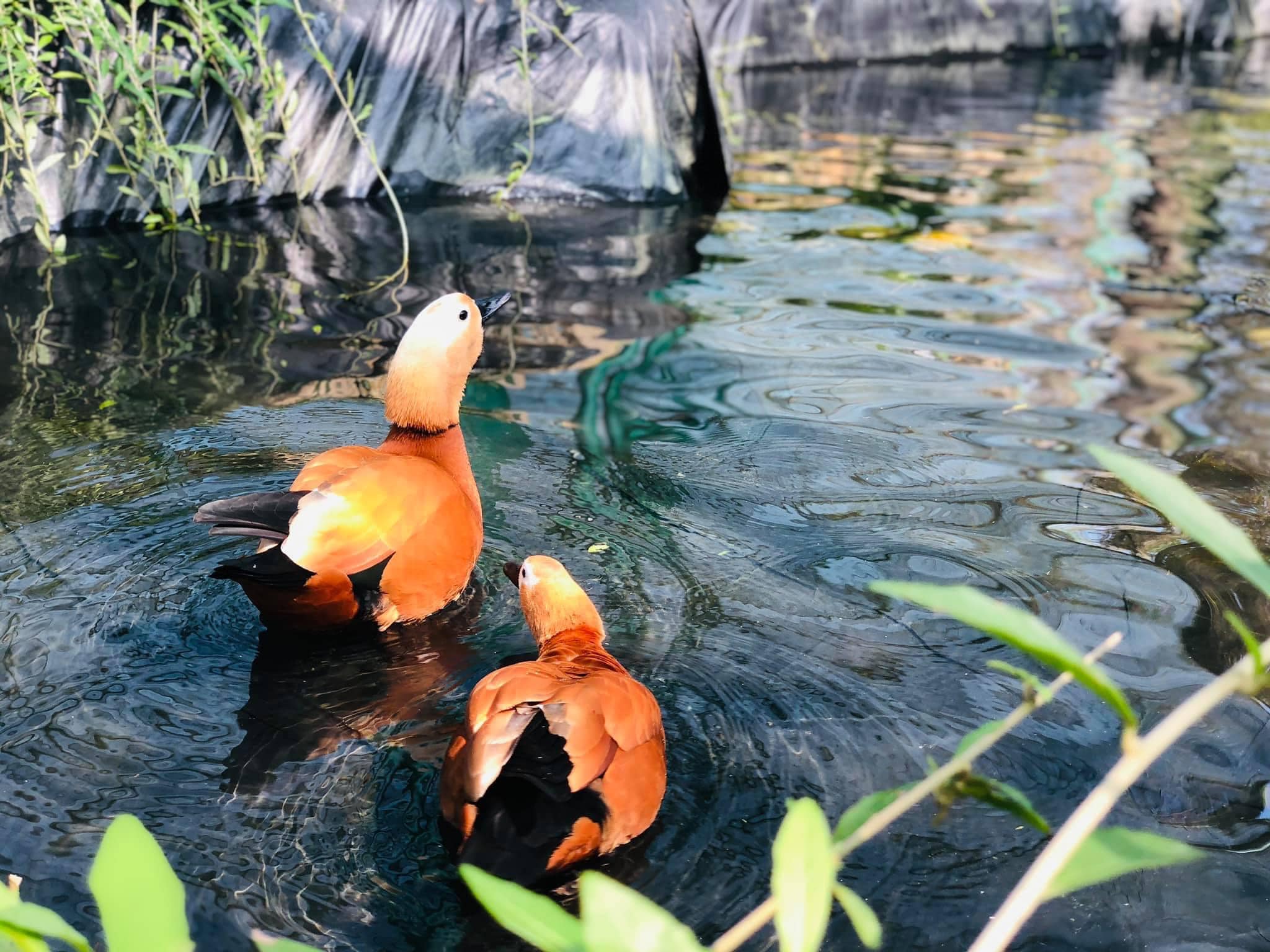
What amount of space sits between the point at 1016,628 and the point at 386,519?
2.39m

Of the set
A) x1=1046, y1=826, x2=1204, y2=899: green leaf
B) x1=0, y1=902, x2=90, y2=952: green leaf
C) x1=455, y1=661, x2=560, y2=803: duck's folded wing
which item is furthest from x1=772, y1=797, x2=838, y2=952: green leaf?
x1=455, y1=661, x2=560, y2=803: duck's folded wing

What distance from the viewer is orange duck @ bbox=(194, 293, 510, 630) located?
2701 mm

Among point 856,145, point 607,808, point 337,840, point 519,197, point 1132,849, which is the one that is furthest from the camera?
point 856,145

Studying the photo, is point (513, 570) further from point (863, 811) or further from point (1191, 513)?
point (1191, 513)

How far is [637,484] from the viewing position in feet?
12.2

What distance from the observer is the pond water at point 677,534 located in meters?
2.18

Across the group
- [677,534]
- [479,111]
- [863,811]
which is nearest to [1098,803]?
[863,811]

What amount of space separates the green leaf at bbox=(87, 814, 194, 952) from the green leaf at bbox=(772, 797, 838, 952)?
30cm

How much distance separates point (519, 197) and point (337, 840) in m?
5.83

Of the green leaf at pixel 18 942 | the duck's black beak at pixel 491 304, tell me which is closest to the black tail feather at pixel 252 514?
the duck's black beak at pixel 491 304

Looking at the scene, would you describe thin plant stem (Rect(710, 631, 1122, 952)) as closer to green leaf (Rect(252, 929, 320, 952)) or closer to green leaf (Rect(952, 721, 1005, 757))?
green leaf (Rect(952, 721, 1005, 757))

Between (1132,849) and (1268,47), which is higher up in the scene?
(1132,849)

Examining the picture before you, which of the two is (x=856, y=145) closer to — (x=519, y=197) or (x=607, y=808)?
(x=519, y=197)

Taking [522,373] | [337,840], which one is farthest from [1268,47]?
[337,840]
